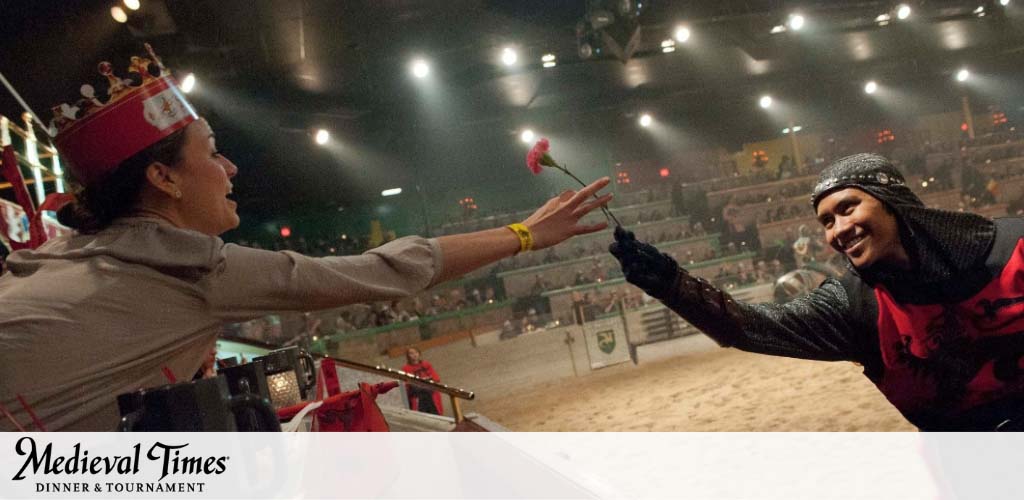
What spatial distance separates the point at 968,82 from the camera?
17.5 m

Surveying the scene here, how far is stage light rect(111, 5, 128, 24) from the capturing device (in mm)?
5703

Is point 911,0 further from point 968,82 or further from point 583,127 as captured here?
point 968,82

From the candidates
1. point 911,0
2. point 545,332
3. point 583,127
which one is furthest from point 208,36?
point 911,0

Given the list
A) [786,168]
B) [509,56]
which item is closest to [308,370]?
[509,56]

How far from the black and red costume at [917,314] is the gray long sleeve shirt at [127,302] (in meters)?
0.95

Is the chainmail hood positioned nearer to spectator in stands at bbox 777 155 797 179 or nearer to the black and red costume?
the black and red costume

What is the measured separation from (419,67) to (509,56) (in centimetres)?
150

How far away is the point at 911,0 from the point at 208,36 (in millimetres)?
11231

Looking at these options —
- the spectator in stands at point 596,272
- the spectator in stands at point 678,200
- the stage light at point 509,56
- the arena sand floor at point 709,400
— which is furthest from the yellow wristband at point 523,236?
the spectator in stands at point 678,200

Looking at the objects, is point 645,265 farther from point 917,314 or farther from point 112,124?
point 112,124

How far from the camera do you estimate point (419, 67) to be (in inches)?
405

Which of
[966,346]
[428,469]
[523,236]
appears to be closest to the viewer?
[523,236]

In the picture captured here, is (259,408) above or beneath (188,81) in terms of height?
beneath

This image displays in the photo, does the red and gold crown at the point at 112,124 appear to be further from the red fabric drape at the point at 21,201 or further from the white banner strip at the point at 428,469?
the red fabric drape at the point at 21,201
